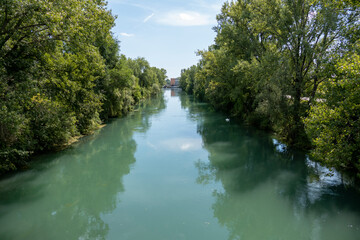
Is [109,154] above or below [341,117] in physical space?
below

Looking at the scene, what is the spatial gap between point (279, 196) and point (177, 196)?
4639mm

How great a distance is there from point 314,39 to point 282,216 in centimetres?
1248

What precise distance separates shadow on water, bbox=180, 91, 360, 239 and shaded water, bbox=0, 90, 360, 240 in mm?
36

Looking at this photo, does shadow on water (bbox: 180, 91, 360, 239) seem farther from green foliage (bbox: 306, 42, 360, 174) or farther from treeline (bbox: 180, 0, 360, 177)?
treeline (bbox: 180, 0, 360, 177)

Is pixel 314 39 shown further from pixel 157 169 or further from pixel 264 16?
pixel 157 169

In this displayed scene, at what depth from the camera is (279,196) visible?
1065cm

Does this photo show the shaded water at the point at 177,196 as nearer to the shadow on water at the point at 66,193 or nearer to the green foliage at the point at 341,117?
the shadow on water at the point at 66,193

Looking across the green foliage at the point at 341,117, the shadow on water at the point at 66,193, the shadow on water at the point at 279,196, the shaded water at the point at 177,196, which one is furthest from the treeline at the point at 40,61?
the green foliage at the point at 341,117

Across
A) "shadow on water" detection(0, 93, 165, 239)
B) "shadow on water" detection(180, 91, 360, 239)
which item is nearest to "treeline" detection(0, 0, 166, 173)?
"shadow on water" detection(0, 93, 165, 239)

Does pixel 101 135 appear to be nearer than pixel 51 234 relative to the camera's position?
No

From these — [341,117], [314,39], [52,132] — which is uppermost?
[314,39]

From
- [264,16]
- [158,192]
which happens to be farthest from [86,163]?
[264,16]

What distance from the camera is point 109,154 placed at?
1738cm

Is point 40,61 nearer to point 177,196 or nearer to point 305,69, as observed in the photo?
point 177,196
